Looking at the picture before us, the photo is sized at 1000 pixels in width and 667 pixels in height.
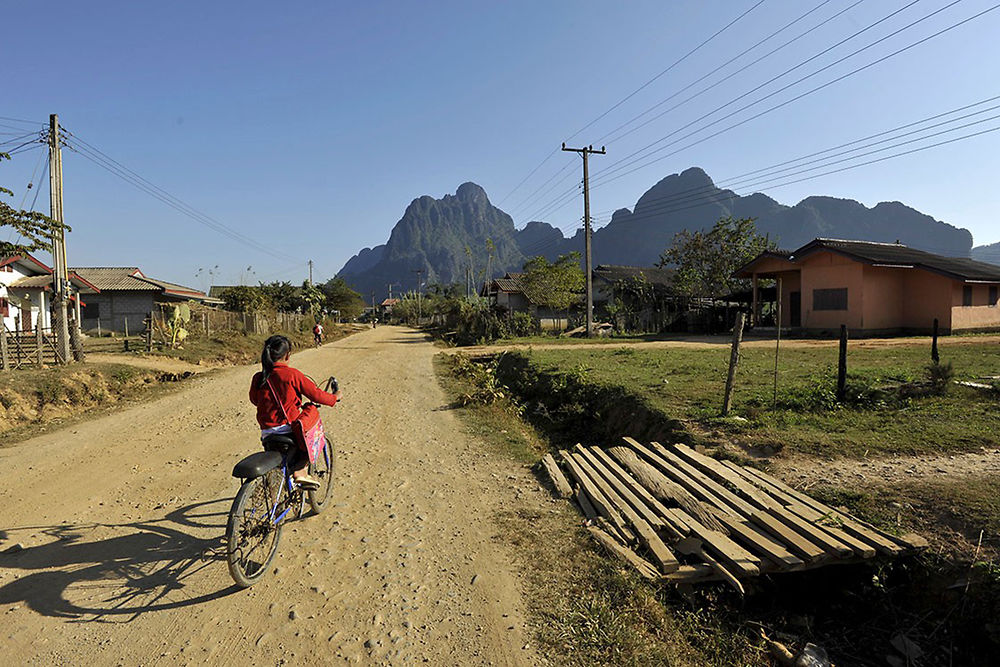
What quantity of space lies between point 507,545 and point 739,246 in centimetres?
3666

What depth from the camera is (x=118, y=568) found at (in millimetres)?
3729

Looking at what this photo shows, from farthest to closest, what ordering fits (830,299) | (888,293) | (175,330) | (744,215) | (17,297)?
(744,215) < (830,299) < (17,297) < (888,293) < (175,330)

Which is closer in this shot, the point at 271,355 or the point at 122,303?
the point at 271,355

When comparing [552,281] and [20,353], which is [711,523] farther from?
[552,281]

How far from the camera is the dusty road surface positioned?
2924 millimetres

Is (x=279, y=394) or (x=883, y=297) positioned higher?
(x=883, y=297)

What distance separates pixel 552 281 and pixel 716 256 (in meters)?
13.2

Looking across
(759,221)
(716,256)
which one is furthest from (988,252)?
(716,256)

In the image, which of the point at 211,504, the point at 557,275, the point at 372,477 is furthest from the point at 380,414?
the point at 557,275

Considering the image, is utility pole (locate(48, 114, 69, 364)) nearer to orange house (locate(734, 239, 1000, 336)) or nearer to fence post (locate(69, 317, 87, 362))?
fence post (locate(69, 317, 87, 362))

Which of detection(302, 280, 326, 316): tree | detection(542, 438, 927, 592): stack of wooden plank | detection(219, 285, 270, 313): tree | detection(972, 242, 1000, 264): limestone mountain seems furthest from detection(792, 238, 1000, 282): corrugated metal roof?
detection(972, 242, 1000, 264): limestone mountain

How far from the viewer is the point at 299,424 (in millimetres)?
3977

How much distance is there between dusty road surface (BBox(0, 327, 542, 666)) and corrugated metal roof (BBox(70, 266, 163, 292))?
25658 millimetres

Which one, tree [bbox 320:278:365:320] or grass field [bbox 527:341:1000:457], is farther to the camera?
tree [bbox 320:278:365:320]
